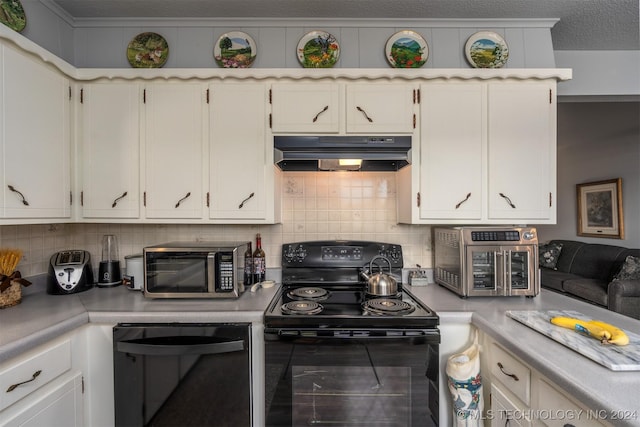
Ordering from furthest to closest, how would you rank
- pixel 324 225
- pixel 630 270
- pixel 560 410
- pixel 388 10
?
pixel 630 270, pixel 324 225, pixel 388 10, pixel 560 410

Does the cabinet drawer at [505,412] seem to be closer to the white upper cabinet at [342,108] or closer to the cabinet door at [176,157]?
the white upper cabinet at [342,108]

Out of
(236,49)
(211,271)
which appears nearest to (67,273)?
(211,271)

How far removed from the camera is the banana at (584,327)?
1.06 meters

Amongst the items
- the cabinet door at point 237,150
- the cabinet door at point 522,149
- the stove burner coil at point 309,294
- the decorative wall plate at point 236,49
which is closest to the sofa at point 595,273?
the cabinet door at point 522,149

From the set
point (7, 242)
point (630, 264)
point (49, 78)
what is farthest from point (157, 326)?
point (630, 264)

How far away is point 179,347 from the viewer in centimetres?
141

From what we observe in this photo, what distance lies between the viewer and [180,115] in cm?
179

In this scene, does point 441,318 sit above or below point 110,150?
below

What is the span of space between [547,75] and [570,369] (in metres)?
1.61

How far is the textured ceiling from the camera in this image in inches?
71.1

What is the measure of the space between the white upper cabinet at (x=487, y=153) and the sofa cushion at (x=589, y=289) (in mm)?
2622

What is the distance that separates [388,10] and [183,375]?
2.31 metres

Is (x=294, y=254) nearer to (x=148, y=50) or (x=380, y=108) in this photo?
(x=380, y=108)

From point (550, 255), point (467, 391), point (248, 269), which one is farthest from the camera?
point (550, 255)
